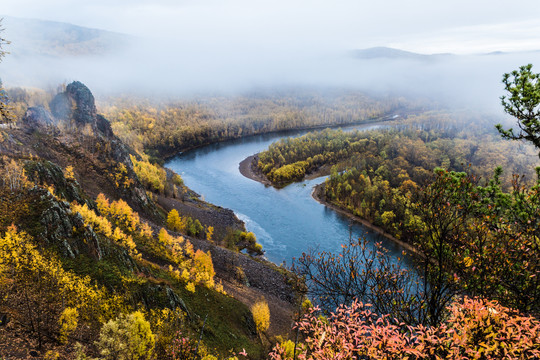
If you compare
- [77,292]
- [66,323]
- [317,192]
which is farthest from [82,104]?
[66,323]

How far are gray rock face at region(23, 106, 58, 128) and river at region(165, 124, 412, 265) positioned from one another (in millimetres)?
46122

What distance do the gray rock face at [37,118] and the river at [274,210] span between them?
4612 centimetres

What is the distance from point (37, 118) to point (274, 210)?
62.5m

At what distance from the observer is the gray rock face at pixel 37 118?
66062 millimetres

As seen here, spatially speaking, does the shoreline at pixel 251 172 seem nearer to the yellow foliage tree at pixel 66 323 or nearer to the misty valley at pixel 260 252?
the misty valley at pixel 260 252

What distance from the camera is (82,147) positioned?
230 feet

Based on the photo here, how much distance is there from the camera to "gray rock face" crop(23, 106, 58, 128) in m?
66.1

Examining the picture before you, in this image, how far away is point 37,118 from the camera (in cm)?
6781

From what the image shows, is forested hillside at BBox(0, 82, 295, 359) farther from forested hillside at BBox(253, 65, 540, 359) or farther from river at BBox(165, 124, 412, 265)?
river at BBox(165, 124, 412, 265)

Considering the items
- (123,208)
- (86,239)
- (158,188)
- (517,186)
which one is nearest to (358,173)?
(158,188)

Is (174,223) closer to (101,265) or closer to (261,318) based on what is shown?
(261,318)

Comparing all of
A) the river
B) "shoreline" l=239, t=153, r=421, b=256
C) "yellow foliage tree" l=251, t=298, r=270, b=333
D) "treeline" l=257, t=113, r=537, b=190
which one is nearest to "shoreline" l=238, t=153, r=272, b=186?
"shoreline" l=239, t=153, r=421, b=256

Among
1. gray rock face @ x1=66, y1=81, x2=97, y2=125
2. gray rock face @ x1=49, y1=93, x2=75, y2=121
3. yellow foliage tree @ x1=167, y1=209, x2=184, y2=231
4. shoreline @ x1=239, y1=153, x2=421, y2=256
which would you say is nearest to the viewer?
yellow foliage tree @ x1=167, y1=209, x2=184, y2=231

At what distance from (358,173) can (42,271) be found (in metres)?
100.0
